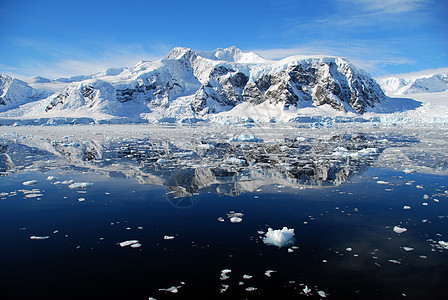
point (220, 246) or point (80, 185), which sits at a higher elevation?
point (80, 185)

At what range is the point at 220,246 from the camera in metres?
5.76

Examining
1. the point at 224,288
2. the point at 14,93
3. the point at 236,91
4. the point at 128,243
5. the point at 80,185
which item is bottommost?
the point at 224,288

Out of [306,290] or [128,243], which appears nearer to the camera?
[306,290]

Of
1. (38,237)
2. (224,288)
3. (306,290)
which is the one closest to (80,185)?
(38,237)

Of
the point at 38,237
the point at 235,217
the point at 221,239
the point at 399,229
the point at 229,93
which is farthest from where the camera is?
the point at 229,93

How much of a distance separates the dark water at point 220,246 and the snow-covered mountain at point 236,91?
9608 centimetres

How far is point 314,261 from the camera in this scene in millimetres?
5184

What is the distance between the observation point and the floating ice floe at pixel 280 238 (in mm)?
5875

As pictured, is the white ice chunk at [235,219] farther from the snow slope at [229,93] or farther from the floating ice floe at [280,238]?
the snow slope at [229,93]

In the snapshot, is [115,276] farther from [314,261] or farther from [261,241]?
[314,261]

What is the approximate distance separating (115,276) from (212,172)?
8.00 metres

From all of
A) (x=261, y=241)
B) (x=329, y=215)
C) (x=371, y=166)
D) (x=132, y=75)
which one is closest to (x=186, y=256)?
(x=261, y=241)

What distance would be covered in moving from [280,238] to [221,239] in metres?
1.23

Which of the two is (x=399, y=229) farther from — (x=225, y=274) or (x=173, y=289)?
(x=173, y=289)
